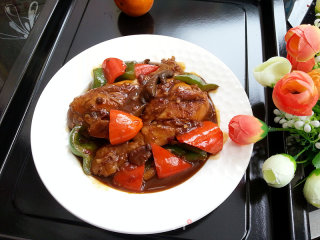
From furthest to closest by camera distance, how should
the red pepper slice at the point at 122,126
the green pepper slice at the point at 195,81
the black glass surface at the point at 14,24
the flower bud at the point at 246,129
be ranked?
the black glass surface at the point at 14,24, the green pepper slice at the point at 195,81, the red pepper slice at the point at 122,126, the flower bud at the point at 246,129

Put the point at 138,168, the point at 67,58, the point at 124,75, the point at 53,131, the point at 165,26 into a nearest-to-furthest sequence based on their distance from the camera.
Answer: the point at 138,168 → the point at 53,131 → the point at 124,75 → the point at 67,58 → the point at 165,26

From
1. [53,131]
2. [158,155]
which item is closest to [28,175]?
[53,131]

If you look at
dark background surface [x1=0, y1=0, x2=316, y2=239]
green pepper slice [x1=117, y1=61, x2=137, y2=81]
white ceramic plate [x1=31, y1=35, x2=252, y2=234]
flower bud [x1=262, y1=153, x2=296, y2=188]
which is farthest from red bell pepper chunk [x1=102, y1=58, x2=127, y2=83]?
flower bud [x1=262, y1=153, x2=296, y2=188]

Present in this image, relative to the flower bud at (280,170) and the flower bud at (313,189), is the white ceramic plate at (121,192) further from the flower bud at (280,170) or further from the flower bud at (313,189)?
the flower bud at (313,189)

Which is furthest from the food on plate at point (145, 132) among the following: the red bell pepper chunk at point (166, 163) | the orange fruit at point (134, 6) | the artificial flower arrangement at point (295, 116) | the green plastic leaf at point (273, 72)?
the orange fruit at point (134, 6)

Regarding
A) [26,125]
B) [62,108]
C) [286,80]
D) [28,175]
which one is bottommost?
[28,175]

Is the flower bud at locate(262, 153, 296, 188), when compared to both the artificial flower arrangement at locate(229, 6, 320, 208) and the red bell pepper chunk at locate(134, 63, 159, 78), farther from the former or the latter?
the red bell pepper chunk at locate(134, 63, 159, 78)

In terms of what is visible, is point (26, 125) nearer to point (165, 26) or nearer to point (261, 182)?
point (165, 26)
